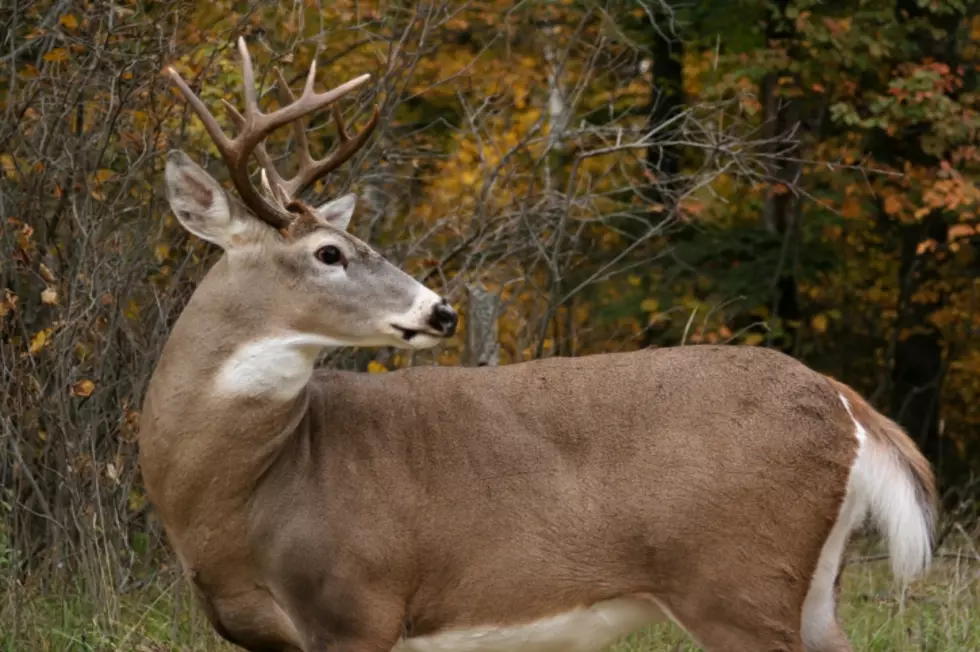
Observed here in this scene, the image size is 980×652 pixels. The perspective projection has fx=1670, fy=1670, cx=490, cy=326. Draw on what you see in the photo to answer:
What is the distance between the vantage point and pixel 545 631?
485 cm

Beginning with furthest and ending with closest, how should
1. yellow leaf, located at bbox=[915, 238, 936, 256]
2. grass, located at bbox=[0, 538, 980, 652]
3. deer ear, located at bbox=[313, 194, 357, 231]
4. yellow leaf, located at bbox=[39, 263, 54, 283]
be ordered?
yellow leaf, located at bbox=[915, 238, 936, 256] < yellow leaf, located at bbox=[39, 263, 54, 283] < grass, located at bbox=[0, 538, 980, 652] < deer ear, located at bbox=[313, 194, 357, 231]

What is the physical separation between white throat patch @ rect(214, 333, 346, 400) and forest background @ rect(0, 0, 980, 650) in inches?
53.3

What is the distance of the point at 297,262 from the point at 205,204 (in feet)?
1.13

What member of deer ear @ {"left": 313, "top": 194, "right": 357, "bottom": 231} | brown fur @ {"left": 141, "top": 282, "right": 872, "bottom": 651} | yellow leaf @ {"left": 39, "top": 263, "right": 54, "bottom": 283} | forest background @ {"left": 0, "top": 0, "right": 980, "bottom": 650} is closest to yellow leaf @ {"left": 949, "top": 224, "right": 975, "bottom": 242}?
forest background @ {"left": 0, "top": 0, "right": 980, "bottom": 650}

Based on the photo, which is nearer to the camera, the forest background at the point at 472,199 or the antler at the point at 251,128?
the antler at the point at 251,128

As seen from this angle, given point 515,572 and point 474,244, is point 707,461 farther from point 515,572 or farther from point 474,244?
point 474,244

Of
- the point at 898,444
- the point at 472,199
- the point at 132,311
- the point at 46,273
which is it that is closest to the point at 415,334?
the point at 898,444

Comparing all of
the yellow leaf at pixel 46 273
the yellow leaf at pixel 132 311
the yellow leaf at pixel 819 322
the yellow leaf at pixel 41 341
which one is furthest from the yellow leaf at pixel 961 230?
the yellow leaf at pixel 41 341

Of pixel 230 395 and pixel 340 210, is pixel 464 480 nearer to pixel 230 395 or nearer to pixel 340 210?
pixel 230 395

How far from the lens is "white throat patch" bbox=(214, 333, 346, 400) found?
15.7ft

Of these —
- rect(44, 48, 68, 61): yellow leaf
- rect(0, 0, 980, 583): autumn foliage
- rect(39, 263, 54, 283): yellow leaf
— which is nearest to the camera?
rect(39, 263, 54, 283): yellow leaf

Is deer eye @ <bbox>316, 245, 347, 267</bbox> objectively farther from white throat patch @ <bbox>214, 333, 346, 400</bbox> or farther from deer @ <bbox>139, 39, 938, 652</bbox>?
white throat patch @ <bbox>214, 333, 346, 400</bbox>

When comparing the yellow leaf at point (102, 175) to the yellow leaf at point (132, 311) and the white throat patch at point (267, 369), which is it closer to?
the yellow leaf at point (132, 311)

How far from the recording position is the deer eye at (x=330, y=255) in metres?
4.95
